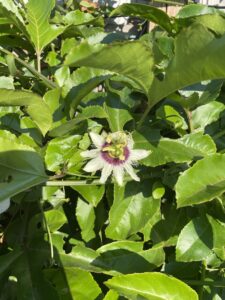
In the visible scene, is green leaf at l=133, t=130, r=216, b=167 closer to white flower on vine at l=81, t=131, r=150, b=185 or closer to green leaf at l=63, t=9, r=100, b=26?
white flower on vine at l=81, t=131, r=150, b=185

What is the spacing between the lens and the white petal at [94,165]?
27.1 inches

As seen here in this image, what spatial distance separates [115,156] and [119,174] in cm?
3

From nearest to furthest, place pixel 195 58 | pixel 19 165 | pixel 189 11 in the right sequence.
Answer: pixel 195 58, pixel 19 165, pixel 189 11

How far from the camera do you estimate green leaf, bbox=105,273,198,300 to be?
0.56m

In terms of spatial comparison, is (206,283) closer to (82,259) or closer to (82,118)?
(82,259)

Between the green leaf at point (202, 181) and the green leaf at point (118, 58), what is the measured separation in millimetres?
140

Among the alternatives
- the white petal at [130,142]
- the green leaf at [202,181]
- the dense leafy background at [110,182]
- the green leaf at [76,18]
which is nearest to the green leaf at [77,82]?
the dense leafy background at [110,182]

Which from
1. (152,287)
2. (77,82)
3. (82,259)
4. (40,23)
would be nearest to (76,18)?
(40,23)

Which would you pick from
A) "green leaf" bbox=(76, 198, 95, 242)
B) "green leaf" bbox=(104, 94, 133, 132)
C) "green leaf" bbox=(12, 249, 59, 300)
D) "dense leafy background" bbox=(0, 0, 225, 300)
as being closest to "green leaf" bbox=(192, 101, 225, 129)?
"dense leafy background" bbox=(0, 0, 225, 300)

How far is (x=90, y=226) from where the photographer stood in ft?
2.53

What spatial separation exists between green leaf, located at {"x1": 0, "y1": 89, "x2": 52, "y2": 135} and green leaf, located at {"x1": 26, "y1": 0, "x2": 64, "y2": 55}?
0.21 meters

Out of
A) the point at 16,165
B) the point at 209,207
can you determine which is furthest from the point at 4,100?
the point at 209,207

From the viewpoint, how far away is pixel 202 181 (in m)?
0.65

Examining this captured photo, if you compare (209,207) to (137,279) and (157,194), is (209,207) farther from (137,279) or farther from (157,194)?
(137,279)
